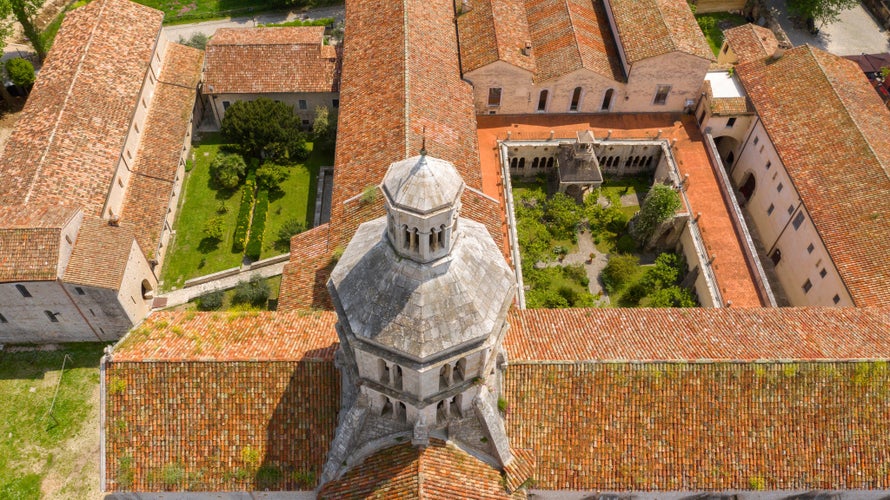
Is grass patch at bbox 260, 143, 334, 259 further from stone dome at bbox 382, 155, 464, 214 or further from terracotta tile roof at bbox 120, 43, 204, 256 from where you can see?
stone dome at bbox 382, 155, 464, 214

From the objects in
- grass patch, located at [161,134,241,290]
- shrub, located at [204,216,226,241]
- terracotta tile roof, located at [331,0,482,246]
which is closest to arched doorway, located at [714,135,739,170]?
terracotta tile roof, located at [331,0,482,246]

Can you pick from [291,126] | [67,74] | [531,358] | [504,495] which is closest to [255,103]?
[291,126]

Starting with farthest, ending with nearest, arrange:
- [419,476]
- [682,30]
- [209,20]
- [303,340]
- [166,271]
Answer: [209,20] → [682,30] → [166,271] → [303,340] → [419,476]

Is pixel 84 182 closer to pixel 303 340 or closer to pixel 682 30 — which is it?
pixel 303 340

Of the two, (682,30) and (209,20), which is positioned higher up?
(682,30)

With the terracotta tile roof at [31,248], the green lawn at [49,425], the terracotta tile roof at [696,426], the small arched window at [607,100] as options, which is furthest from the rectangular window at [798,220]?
the green lawn at [49,425]

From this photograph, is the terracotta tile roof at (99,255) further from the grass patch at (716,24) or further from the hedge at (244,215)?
the grass patch at (716,24)

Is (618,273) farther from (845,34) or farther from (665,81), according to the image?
(845,34)
